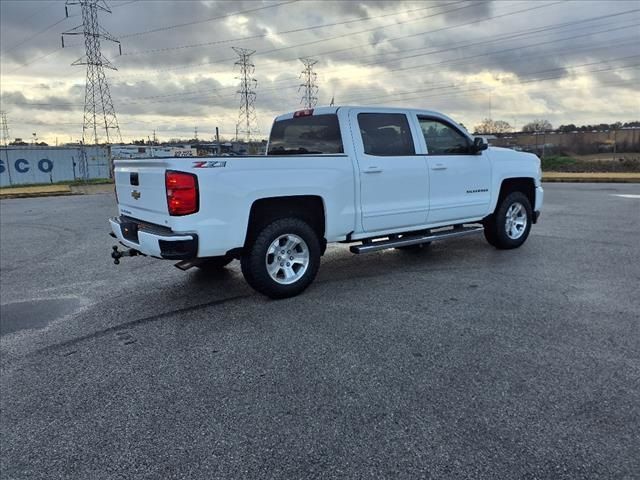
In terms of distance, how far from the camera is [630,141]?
28828 millimetres

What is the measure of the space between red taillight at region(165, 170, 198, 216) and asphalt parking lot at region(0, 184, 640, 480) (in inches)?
42.9

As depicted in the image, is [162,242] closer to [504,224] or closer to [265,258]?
[265,258]

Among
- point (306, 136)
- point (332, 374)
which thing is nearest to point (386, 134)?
point (306, 136)

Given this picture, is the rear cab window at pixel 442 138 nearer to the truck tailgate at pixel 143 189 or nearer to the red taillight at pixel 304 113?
the red taillight at pixel 304 113

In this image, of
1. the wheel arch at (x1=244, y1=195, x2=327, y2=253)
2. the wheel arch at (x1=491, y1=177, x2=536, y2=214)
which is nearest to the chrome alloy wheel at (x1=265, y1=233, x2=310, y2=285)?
the wheel arch at (x1=244, y1=195, x2=327, y2=253)

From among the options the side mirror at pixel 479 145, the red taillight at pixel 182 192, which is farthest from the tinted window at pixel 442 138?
the red taillight at pixel 182 192

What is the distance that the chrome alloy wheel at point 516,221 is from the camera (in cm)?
751

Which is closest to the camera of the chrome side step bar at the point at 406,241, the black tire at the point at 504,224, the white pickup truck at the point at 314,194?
the white pickup truck at the point at 314,194

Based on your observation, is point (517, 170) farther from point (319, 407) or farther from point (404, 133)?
point (319, 407)

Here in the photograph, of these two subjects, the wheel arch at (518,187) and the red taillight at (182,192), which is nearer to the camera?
the red taillight at (182,192)

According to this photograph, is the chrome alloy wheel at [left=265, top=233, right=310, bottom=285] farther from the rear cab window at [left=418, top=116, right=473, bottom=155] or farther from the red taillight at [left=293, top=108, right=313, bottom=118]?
the rear cab window at [left=418, top=116, right=473, bottom=155]

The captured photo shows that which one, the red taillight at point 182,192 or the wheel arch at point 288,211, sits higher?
the red taillight at point 182,192

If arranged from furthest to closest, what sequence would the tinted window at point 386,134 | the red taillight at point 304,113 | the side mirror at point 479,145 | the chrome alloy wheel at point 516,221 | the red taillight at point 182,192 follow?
the chrome alloy wheel at point 516,221 < the side mirror at point 479,145 < the red taillight at point 304,113 < the tinted window at point 386,134 < the red taillight at point 182,192

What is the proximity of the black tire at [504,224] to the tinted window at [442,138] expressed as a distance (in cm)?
112
